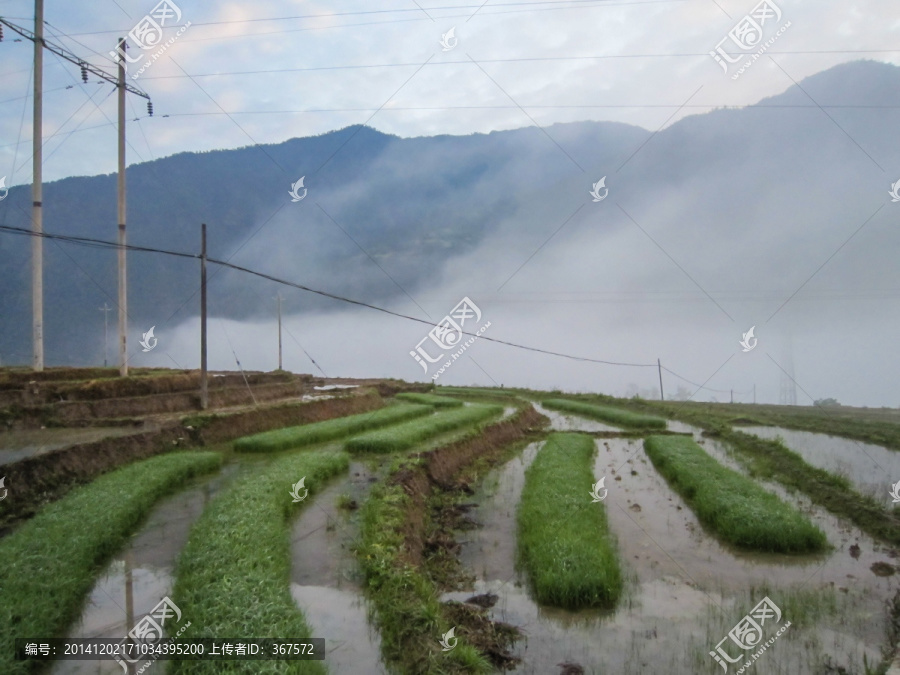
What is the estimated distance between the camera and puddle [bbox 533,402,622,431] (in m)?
28.5

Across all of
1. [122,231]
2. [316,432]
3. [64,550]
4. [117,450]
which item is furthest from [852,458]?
[122,231]

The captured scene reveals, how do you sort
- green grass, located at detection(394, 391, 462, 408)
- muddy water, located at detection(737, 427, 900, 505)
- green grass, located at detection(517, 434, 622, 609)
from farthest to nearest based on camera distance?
green grass, located at detection(394, 391, 462, 408) → muddy water, located at detection(737, 427, 900, 505) → green grass, located at detection(517, 434, 622, 609)

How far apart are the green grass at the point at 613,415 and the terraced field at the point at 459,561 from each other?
9.91 m

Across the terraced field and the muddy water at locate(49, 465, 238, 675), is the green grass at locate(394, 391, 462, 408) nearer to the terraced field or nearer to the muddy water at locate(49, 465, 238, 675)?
the terraced field

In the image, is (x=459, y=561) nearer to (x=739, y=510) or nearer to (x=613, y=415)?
(x=739, y=510)

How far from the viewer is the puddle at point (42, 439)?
1515 cm

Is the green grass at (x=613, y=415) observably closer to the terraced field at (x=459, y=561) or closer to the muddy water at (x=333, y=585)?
the terraced field at (x=459, y=561)

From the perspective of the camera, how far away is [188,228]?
154125mm

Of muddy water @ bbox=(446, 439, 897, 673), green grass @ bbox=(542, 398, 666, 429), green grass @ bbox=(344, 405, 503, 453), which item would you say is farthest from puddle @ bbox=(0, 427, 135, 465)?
green grass @ bbox=(542, 398, 666, 429)

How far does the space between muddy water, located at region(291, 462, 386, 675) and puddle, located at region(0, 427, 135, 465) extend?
763 centimetres

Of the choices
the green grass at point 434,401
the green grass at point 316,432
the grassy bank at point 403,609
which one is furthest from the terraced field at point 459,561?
the green grass at point 434,401

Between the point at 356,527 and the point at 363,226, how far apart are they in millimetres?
173423

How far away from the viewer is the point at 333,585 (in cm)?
915

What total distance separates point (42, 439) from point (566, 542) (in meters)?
16.0
